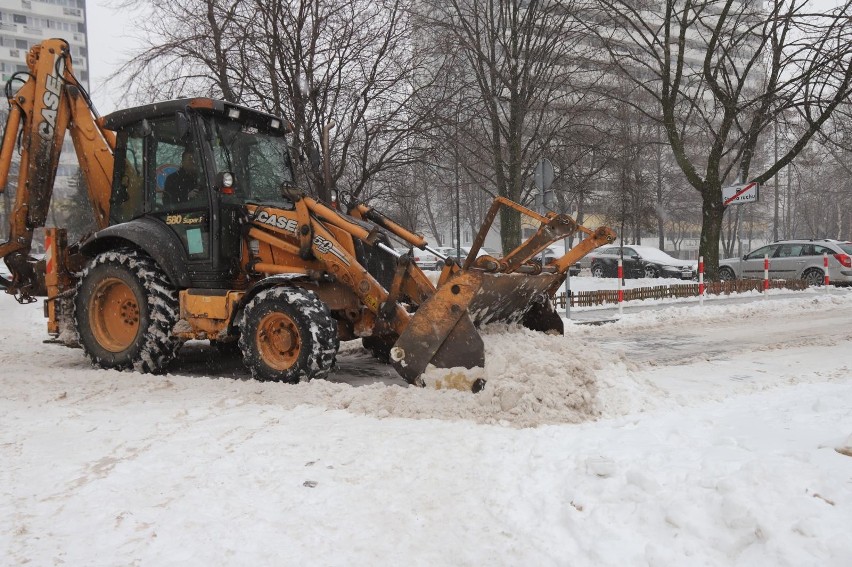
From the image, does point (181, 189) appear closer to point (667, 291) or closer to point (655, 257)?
point (667, 291)

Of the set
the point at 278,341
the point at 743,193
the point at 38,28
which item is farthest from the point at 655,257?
the point at 38,28

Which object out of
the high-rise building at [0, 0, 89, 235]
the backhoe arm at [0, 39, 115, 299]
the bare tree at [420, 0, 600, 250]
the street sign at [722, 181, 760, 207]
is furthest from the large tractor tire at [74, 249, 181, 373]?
the high-rise building at [0, 0, 89, 235]

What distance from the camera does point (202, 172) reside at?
6652 mm

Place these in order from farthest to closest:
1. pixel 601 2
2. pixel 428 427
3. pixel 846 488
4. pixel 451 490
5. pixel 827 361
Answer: pixel 601 2, pixel 827 361, pixel 428 427, pixel 451 490, pixel 846 488

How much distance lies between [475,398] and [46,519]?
2.87 m

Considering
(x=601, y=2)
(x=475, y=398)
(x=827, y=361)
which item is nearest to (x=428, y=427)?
(x=475, y=398)

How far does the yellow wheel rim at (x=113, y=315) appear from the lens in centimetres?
721

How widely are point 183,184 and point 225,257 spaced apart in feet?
3.00

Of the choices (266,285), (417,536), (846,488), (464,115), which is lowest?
(417,536)

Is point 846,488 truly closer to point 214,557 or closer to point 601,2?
point 214,557

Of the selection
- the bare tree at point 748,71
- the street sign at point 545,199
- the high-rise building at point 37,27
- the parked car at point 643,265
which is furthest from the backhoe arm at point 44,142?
the high-rise building at point 37,27

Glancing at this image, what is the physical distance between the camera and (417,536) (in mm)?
3002

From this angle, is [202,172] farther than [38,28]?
No

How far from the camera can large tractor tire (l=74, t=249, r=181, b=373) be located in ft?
22.0
